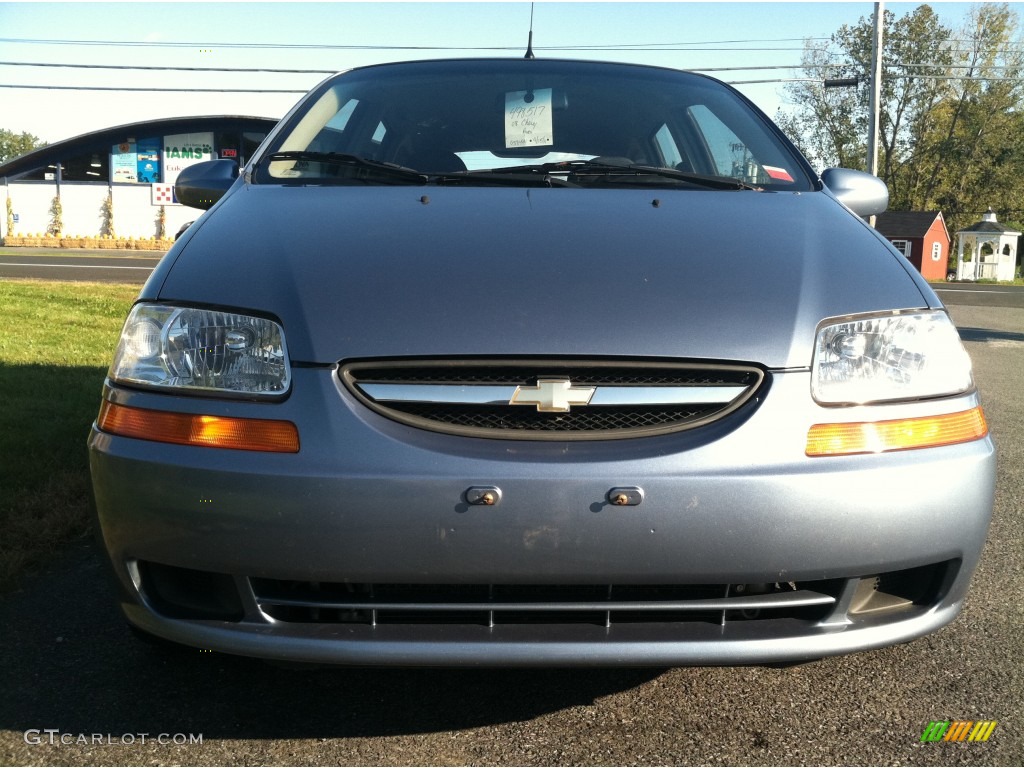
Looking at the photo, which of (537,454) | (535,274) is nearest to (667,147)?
(535,274)

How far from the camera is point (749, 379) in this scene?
6.22 feet

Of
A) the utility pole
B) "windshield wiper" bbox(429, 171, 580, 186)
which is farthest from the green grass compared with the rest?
the utility pole

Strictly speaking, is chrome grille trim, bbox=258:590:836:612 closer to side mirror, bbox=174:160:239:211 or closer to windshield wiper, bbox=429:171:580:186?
windshield wiper, bbox=429:171:580:186

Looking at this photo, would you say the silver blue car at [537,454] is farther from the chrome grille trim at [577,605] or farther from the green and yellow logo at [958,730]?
the green and yellow logo at [958,730]

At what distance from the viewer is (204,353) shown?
1.99 m

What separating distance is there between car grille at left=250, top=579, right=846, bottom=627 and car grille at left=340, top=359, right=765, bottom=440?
Answer: 0.30 meters

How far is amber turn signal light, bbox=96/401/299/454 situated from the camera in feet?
6.02

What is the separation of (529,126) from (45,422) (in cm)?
295

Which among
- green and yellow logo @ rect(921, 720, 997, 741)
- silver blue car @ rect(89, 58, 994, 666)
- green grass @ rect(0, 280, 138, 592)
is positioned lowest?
green and yellow logo @ rect(921, 720, 997, 741)

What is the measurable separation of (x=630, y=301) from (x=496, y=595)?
24.7 inches

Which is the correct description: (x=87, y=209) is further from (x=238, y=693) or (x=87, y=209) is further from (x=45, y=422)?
(x=238, y=693)

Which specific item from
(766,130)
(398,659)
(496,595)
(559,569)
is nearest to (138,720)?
(398,659)

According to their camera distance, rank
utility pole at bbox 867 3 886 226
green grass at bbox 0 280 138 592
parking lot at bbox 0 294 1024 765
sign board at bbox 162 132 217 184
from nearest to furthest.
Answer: parking lot at bbox 0 294 1024 765
green grass at bbox 0 280 138 592
utility pole at bbox 867 3 886 226
sign board at bbox 162 132 217 184

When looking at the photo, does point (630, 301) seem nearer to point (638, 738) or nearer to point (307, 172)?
point (638, 738)
